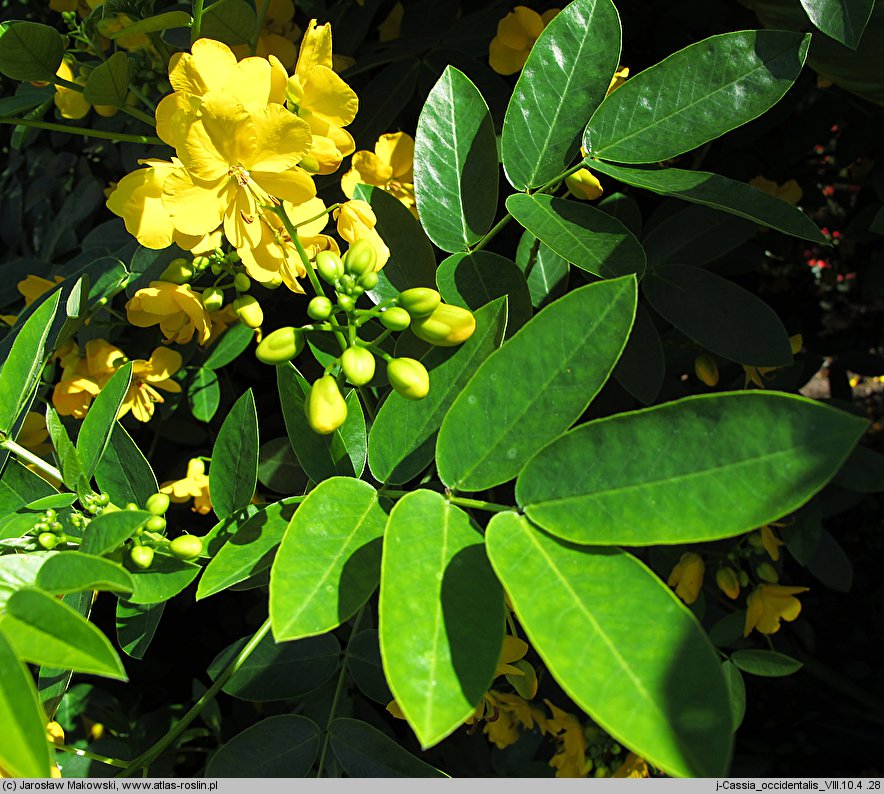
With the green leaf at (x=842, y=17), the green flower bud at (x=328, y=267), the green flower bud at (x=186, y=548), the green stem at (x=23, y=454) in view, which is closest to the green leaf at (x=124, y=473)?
the green stem at (x=23, y=454)

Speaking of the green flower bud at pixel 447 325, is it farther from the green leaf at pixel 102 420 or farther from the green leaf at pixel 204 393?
the green leaf at pixel 204 393

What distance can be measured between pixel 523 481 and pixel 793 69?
1.89 feet

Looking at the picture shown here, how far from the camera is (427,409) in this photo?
2.76 feet

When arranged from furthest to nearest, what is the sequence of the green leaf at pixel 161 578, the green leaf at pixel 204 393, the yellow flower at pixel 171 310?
1. the green leaf at pixel 204 393
2. the yellow flower at pixel 171 310
3. the green leaf at pixel 161 578

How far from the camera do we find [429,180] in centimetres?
100

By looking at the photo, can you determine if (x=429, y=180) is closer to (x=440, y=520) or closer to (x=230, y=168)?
(x=230, y=168)

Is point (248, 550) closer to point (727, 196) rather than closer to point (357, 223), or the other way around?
point (357, 223)

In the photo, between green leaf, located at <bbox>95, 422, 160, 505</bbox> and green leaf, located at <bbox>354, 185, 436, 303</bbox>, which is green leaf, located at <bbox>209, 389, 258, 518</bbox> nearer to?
green leaf, located at <bbox>95, 422, 160, 505</bbox>

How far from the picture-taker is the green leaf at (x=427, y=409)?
83 cm

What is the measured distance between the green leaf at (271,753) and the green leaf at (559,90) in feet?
2.77


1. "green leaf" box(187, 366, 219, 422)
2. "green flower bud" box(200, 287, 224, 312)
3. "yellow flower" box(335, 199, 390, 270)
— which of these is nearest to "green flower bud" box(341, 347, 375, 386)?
"yellow flower" box(335, 199, 390, 270)

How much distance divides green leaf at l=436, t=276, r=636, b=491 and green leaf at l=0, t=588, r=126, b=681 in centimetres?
34

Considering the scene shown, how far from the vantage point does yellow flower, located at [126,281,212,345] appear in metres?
1.19

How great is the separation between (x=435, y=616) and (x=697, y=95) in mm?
673
